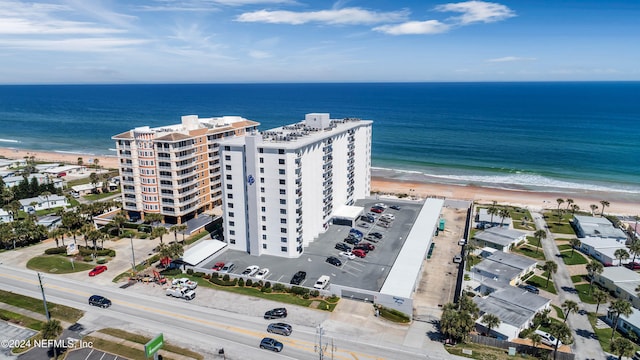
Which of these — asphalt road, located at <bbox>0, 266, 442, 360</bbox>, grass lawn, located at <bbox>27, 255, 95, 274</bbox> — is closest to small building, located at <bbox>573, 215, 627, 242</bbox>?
asphalt road, located at <bbox>0, 266, 442, 360</bbox>

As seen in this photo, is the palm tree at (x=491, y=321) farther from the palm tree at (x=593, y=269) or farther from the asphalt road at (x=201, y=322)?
the palm tree at (x=593, y=269)

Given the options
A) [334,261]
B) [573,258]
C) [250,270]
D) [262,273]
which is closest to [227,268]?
[250,270]

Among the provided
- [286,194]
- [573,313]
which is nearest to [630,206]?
[573,313]

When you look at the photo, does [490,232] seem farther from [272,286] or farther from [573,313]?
[272,286]

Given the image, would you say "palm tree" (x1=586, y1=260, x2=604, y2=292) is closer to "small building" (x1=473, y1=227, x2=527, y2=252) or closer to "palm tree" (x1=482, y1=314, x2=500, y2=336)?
"small building" (x1=473, y1=227, x2=527, y2=252)

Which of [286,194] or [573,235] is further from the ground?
[286,194]

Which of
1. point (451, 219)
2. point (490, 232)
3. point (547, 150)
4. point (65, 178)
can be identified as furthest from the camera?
point (547, 150)
